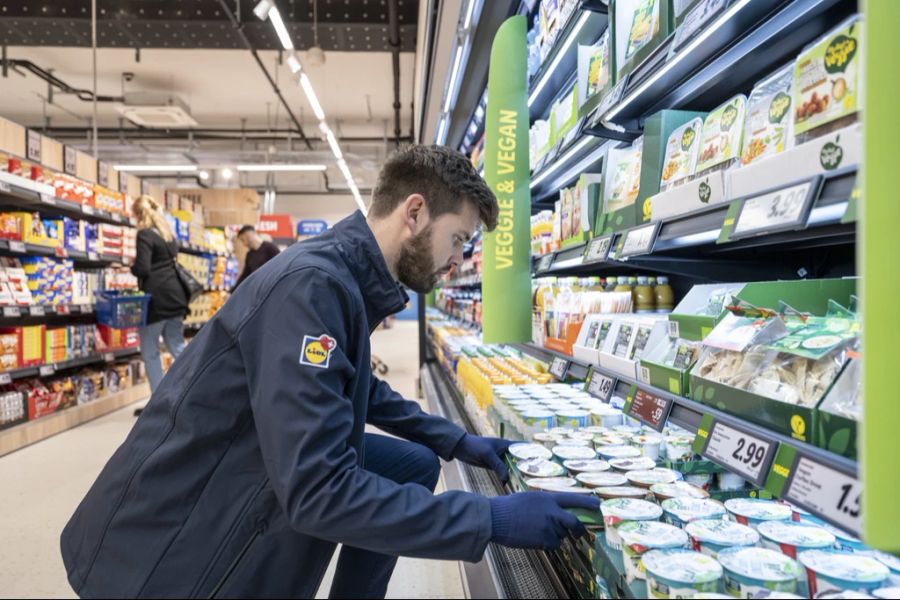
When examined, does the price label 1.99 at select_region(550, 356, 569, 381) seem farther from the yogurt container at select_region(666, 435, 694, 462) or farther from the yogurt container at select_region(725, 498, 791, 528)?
the yogurt container at select_region(725, 498, 791, 528)

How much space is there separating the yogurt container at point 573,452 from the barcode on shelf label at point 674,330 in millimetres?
343

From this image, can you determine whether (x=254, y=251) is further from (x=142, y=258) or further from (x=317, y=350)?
(x=317, y=350)

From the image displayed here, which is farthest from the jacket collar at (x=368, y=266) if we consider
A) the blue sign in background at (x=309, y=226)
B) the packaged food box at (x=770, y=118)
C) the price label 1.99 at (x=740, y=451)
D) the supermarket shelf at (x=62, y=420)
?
the blue sign in background at (x=309, y=226)

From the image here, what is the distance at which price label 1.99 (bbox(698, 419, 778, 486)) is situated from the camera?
827 millimetres

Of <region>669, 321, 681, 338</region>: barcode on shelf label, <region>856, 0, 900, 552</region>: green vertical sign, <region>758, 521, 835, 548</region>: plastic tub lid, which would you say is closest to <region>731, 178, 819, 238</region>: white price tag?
<region>856, 0, 900, 552</region>: green vertical sign

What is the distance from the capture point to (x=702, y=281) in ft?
6.01

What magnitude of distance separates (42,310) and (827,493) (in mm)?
4980

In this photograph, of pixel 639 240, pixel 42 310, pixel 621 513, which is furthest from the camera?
pixel 42 310

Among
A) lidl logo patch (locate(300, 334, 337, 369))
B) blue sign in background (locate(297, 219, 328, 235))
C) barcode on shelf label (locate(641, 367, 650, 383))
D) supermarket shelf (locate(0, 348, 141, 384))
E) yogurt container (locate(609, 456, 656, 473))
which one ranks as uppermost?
blue sign in background (locate(297, 219, 328, 235))

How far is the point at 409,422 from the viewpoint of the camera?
1.78 meters

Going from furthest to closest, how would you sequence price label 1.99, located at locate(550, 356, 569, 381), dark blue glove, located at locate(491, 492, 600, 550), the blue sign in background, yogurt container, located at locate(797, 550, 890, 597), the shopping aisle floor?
the blue sign in background, the shopping aisle floor, price label 1.99, located at locate(550, 356, 569, 381), dark blue glove, located at locate(491, 492, 600, 550), yogurt container, located at locate(797, 550, 890, 597)

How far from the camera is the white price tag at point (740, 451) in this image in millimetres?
828

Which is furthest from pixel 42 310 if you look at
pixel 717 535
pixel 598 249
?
pixel 717 535

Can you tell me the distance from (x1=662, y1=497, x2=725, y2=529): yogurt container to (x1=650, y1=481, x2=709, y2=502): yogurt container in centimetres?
2
